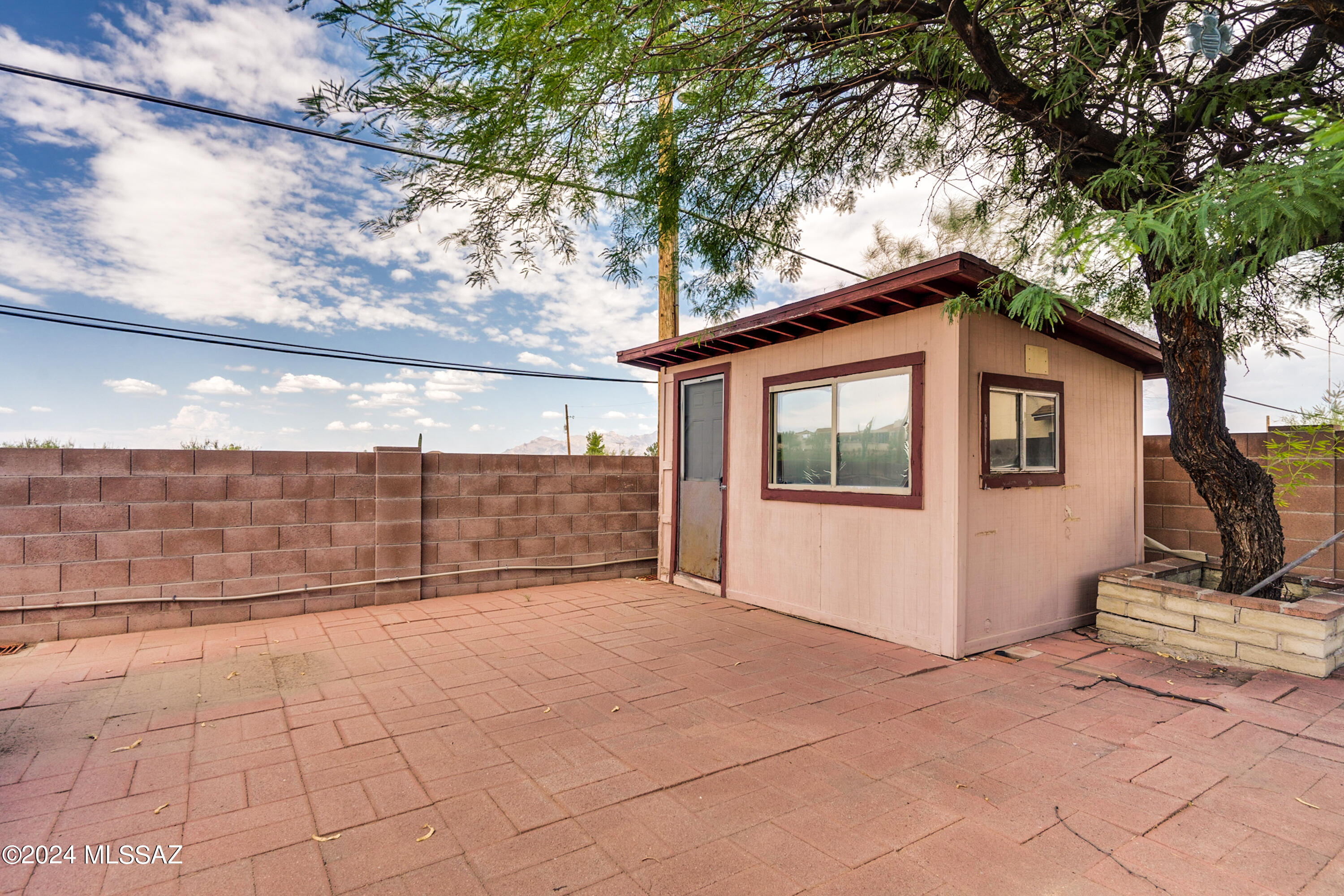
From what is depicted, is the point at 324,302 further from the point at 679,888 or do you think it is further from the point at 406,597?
the point at 679,888

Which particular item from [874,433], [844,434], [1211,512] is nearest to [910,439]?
[874,433]

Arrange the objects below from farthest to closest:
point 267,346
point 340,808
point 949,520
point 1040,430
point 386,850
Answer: point 267,346 → point 1040,430 → point 949,520 → point 340,808 → point 386,850

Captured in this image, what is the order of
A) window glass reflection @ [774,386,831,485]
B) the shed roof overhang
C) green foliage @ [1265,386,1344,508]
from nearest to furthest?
the shed roof overhang, green foliage @ [1265,386,1344,508], window glass reflection @ [774,386,831,485]

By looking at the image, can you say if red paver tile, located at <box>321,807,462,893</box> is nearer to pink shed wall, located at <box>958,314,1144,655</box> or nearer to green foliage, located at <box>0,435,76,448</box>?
pink shed wall, located at <box>958,314,1144,655</box>

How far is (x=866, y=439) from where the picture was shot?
4.15m

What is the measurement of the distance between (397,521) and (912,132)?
198 inches

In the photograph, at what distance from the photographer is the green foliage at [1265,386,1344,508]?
13.5 feet

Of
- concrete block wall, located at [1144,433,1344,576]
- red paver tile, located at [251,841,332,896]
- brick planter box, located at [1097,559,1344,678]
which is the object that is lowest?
red paver tile, located at [251,841,332,896]

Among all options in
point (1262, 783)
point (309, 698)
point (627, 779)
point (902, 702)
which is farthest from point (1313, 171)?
point (309, 698)

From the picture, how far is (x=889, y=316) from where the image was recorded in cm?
399

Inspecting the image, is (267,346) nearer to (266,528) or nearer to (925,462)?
(266,528)

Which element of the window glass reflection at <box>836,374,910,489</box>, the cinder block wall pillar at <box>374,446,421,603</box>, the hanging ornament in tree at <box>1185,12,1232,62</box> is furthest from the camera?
the cinder block wall pillar at <box>374,446,421,603</box>

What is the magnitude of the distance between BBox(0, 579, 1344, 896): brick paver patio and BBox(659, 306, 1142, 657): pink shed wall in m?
0.38

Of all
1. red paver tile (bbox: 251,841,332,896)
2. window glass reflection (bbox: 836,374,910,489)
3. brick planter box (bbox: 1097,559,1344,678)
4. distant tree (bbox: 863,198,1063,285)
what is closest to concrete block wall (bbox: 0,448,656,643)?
window glass reflection (bbox: 836,374,910,489)
